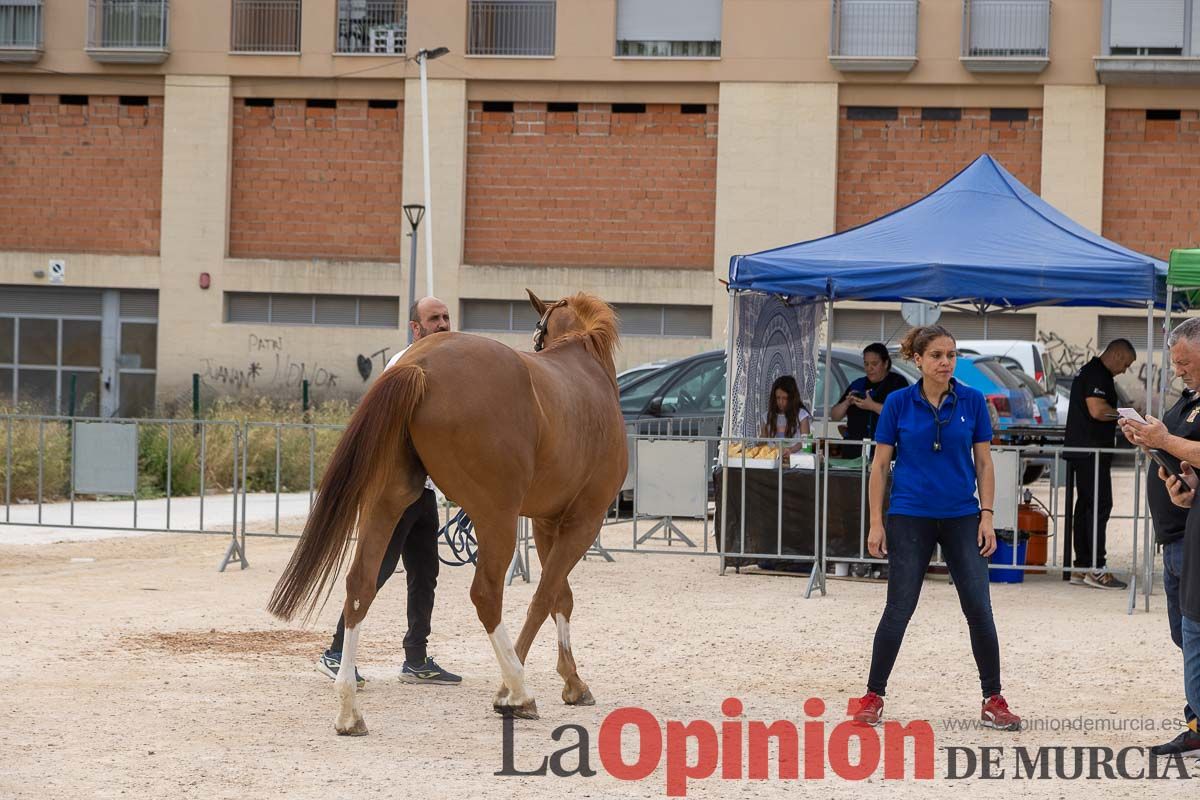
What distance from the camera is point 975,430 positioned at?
7148 millimetres

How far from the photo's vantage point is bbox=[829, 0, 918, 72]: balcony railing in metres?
34.1

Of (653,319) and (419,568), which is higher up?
(653,319)

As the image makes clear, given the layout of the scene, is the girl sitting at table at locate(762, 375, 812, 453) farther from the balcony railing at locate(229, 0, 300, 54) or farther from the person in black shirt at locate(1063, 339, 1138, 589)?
the balcony railing at locate(229, 0, 300, 54)

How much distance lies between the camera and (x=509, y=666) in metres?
6.95

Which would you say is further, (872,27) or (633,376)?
(872,27)

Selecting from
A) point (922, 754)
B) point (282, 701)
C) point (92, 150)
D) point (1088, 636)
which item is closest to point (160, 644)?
point (282, 701)

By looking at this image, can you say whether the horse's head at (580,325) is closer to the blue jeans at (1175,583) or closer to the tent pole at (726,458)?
the blue jeans at (1175,583)

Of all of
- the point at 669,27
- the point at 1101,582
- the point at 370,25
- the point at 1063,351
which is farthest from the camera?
the point at 370,25

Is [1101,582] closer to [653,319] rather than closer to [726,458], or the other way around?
[726,458]

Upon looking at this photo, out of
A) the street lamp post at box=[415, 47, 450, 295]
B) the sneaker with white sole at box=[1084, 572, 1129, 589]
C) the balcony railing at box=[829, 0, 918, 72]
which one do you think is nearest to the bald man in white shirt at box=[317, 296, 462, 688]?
the sneaker with white sole at box=[1084, 572, 1129, 589]

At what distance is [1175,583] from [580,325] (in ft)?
10.4

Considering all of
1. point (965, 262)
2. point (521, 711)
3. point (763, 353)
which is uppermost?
point (965, 262)

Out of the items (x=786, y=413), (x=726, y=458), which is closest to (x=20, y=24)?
(x=786, y=413)

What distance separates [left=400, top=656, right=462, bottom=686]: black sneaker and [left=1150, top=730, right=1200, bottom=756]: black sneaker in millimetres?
3391
